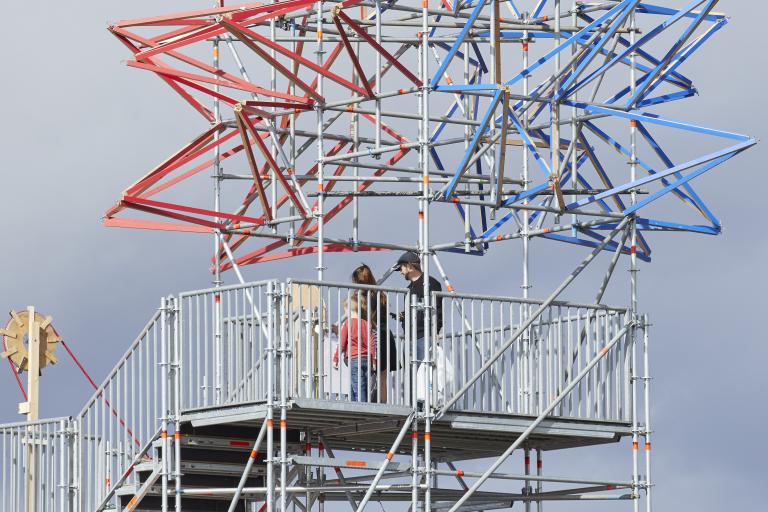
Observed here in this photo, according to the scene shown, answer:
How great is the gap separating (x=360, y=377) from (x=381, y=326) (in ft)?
2.55

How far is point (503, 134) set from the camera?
29734 millimetres

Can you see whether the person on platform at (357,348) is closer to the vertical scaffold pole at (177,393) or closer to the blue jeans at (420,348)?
the blue jeans at (420,348)

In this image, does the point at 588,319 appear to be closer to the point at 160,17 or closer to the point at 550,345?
the point at 550,345

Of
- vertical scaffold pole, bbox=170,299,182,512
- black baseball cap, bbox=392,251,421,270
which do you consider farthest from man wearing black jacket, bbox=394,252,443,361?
vertical scaffold pole, bbox=170,299,182,512

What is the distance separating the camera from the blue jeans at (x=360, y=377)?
29.4 metres

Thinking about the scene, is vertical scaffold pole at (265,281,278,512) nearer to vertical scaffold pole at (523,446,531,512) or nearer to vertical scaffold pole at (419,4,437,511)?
vertical scaffold pole at (419,4,437,511)

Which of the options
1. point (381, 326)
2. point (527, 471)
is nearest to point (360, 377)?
point (381, 326)

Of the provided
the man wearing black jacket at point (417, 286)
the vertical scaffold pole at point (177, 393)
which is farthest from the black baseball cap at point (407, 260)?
the vertical scaffold pole at point (177, 393)

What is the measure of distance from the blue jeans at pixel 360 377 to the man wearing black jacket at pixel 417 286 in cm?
77

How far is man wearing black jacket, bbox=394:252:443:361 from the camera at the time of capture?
30.1 meters

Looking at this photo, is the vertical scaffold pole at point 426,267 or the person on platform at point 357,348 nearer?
the person on platform at point 357,348

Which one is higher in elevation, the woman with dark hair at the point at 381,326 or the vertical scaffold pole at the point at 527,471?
the woman with dark hair at the point at 381,326

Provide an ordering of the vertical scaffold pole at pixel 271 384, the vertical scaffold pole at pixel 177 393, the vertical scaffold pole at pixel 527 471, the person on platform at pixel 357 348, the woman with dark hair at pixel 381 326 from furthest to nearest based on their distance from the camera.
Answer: the vertical scaffold pole at pixel 527 471 < the vertical scaffold pole at pixel 177 393 < the woman with dark hair at pixel 381 326 < the person on platform at pixel 357 348 < the vertical scaffold pole at pixel 271 384

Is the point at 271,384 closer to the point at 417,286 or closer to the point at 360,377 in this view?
the point at 360,377
